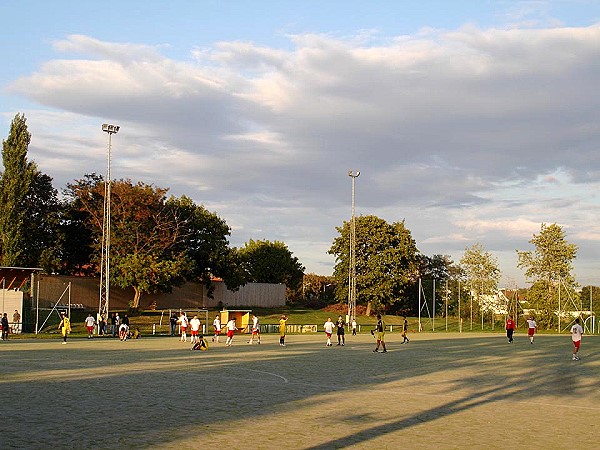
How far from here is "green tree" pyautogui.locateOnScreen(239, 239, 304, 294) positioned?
358ft

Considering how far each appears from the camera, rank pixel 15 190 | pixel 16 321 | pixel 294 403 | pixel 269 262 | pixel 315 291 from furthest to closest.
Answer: pixel 315 291 → pixel 269 262 → pixel 15 190 → pixel 16 321 → pixel 294 403

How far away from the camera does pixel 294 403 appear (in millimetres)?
16703

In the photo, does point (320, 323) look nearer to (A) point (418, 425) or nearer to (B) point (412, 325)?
(B) point (412, 325)

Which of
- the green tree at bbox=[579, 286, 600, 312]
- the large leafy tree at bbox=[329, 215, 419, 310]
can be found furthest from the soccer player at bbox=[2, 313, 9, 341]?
the green tree at bbox=[579, 286, 600, 312]

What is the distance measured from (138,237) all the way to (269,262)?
41657 mm

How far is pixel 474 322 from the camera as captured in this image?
83.1 metres

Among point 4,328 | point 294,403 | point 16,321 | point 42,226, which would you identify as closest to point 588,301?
point 42,226

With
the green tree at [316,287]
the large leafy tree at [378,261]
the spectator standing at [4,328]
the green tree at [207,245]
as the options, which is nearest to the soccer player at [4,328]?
the spectator standing at [4,328]

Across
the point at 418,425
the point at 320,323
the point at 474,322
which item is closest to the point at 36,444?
the point at 418,425

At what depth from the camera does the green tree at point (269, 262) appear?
109 meters

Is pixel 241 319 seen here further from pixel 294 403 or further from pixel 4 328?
pixel 294 403

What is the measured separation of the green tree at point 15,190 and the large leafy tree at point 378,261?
4052 cm

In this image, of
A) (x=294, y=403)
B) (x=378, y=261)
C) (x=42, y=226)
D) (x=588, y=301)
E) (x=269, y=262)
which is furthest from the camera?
(x=269, y=262)

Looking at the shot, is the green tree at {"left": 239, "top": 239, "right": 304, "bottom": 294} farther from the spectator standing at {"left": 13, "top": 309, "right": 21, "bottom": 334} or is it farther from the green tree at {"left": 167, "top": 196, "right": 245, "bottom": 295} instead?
the spectator standing at {"left": 13, "top": 309, "right": 21, "bottom": 334}
